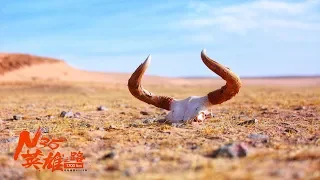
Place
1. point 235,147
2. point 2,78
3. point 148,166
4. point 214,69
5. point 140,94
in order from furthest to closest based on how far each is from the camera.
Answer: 1. point 2,78
2. point 140,94
3. point 214,69
4. point 235,147
5. point 148,166

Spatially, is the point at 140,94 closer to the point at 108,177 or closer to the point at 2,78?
the point at 108,177

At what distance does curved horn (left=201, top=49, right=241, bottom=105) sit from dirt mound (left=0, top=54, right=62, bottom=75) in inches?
2005

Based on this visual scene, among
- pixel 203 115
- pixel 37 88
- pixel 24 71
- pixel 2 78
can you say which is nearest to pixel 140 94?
pixel 203 115

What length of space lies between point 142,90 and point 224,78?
183cm

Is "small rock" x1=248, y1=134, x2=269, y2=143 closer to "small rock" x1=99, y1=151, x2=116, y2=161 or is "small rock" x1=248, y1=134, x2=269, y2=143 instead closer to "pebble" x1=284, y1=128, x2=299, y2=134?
"pebble" x1=284, y1=128, x2=299, y2=134

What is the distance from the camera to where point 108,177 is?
4977mm

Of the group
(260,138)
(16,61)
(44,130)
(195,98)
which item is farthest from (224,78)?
(16,61)

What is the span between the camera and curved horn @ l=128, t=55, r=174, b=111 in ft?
31.2

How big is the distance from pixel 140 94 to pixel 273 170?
543cm

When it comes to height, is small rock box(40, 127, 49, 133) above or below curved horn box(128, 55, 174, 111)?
below

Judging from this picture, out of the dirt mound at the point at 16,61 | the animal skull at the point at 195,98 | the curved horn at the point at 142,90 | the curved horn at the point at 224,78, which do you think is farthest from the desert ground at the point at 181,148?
the dirt mound at the point at 16,61

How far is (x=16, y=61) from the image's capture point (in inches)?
2477

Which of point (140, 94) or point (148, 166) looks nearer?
point (148, 166)

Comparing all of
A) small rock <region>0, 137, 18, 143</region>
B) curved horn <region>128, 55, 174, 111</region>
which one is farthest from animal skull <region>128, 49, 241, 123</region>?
small rock <region>0, 137, 18, 143</region>
